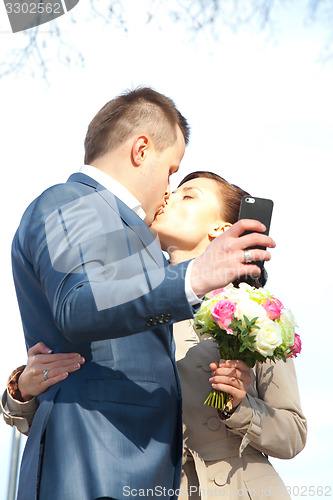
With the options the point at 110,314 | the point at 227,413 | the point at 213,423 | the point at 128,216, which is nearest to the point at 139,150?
the point at 128,216

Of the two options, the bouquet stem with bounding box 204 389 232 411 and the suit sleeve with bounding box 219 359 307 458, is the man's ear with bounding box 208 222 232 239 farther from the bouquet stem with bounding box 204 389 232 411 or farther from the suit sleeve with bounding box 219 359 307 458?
the bouquet stem with bounding box 204 389 232 411

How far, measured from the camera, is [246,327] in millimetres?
2916

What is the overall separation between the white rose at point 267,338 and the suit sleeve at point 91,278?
0.78 m

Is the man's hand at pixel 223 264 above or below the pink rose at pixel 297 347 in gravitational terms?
above


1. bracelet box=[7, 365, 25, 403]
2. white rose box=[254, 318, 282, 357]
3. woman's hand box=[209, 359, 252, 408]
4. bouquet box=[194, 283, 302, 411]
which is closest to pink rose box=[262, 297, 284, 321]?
bouquet box=[194, 283, 302, 411]

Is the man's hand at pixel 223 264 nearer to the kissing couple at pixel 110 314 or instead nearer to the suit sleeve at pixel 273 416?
the kissing couple at pixel 110 314

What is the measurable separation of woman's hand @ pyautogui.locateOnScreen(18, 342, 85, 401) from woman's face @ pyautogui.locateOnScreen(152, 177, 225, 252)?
131 centimetres

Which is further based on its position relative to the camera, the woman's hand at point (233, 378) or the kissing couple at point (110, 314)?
the woman's hand at point (233, 378)

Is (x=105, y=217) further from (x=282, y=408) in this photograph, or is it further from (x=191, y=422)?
(x=282, y=408)

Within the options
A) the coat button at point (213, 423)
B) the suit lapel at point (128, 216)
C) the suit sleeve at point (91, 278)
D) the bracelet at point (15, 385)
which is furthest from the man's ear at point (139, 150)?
the coat button at point (213, 423)

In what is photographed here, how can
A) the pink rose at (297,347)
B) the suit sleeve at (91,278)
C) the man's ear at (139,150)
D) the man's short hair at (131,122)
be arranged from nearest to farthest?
the suit sleeve at (91,278) → the man's ear at (139,150) → the man's short hair at (131,122) → the pink rose at (297,347)

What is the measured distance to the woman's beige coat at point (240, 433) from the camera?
10.1ft

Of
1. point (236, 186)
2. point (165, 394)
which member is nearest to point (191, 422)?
point (165, 394)

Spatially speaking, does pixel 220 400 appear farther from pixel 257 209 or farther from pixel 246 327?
pixel 257 209
